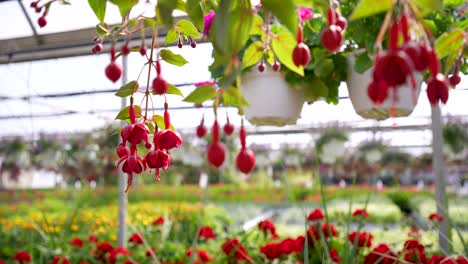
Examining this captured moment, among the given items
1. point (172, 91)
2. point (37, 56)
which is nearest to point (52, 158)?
point (37, 56)

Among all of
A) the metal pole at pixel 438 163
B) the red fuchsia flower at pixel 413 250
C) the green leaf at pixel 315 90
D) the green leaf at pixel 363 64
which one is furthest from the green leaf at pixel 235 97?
the metal pole at pixel 438 163

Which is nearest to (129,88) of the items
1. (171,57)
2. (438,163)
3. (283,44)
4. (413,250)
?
(171,57)

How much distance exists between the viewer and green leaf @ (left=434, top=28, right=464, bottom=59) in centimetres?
34

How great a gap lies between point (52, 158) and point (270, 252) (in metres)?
6.11

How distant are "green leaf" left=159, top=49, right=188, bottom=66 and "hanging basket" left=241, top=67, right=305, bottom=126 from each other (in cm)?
51

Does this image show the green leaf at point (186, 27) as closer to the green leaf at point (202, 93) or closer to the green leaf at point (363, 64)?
the green leaf at point (202, 93)

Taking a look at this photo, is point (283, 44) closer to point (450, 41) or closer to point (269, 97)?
point (450, 41)

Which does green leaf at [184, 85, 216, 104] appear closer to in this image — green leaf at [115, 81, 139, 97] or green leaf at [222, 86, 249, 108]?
green leaf at [222, 86, 249, 108]

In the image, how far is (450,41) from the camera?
1.13ft

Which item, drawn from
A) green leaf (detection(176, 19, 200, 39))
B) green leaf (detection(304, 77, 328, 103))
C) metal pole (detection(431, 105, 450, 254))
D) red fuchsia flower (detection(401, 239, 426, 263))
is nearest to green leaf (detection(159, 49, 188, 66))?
green leaf (detection(176, 19, 200, 39))

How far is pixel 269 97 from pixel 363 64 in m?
0.23

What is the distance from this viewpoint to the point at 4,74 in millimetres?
4250

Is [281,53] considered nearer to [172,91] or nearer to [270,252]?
[172,91]

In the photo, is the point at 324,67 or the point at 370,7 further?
the point at 324,67
